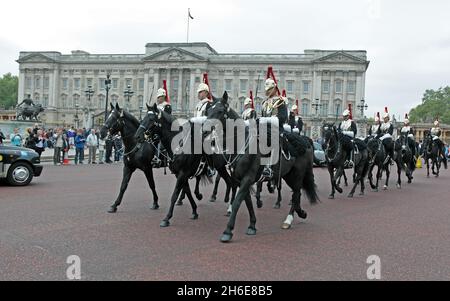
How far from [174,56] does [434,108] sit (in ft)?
236

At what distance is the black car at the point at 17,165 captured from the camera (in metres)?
13.2

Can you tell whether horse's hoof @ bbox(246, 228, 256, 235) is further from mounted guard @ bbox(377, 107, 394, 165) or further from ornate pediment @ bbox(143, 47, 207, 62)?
ornate pediment @ bbox(143, 47, 207, 62)

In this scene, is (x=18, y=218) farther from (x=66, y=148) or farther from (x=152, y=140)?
(x=66, y=148)

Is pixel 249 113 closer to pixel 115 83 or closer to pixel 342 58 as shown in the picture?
pixel 342 58

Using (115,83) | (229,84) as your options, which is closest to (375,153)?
Result: (229,84)

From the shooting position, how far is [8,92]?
143375 mm

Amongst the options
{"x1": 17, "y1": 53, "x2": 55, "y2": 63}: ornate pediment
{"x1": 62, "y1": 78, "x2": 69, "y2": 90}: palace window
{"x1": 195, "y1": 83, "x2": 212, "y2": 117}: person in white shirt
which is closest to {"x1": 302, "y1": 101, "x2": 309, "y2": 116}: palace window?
{"x1": 62, "y1": 78, "x2": 69, "y2": 90}: palace window

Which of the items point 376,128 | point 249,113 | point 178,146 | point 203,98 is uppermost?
point 203,98

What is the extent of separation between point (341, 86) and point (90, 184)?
91.4 m

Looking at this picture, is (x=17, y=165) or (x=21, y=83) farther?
(x=21, y=83)

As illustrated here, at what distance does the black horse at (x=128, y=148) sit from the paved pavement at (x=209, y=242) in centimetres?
72

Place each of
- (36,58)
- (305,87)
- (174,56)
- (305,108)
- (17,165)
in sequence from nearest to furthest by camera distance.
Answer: (17,165) < (305,108) < (305,87) < (174,56) < (36,58)

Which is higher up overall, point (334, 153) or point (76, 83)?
point (76, 83)
